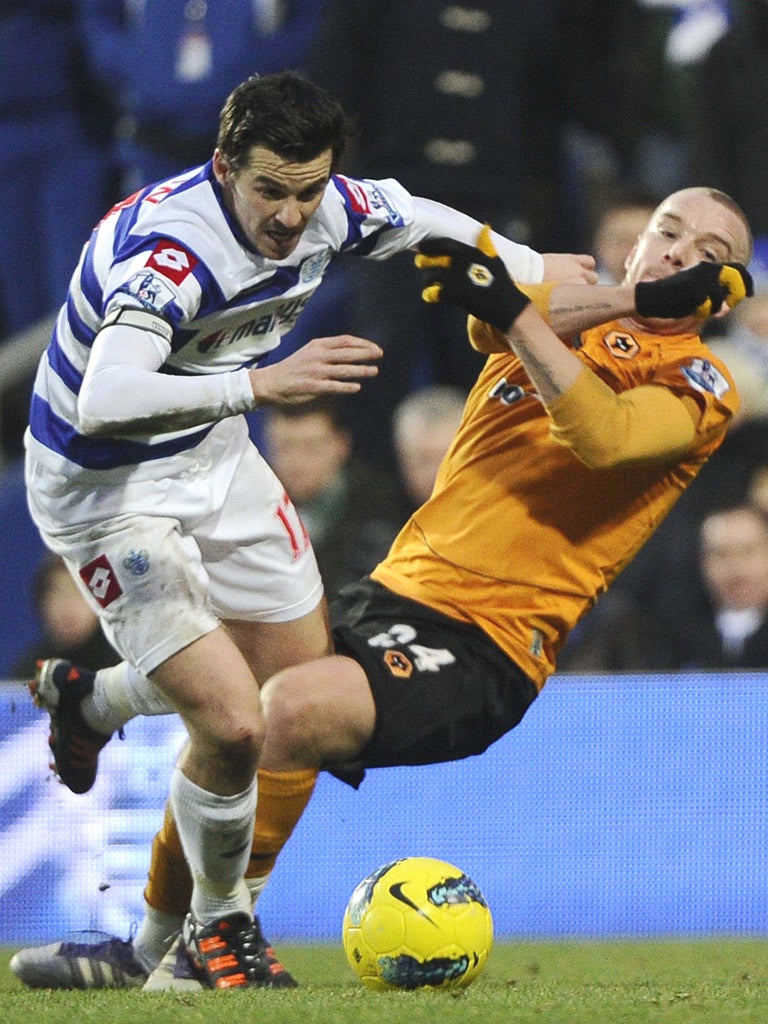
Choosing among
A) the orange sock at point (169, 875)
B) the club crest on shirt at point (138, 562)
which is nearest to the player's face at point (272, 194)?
the club crest on shirt at point (138, 562)

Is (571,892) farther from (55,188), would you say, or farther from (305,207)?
(55,188)

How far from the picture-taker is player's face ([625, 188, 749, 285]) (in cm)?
464

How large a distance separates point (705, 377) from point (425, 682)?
103 centimetres

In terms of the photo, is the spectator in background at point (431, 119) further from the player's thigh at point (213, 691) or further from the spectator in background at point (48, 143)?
the player's thigh at point (213, 691)

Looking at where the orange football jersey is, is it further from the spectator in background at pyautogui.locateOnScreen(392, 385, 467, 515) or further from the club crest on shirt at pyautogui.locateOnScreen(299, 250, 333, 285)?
the spectator in background at pyautogui.locateOnScreen(392, 385, 467, 515)

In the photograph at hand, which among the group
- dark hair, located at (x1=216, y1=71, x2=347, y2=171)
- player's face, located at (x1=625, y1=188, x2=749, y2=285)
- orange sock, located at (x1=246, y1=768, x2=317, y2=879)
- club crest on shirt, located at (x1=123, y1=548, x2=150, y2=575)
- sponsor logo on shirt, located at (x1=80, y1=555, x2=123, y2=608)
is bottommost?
orange sock, located at (x1=246, y1=768, x2=317, y2=879)

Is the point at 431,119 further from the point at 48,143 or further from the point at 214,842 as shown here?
the point at 214,842

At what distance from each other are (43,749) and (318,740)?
90.4 inches

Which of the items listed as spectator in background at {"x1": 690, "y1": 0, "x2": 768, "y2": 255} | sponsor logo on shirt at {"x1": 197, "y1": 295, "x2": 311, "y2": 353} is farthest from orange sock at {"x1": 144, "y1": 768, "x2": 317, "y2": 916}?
spectator in background at {"x1": 690, "y1": 0, "x2": 768, "y2": 255}

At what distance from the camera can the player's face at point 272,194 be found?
157 inches

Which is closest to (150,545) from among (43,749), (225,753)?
(225,753)

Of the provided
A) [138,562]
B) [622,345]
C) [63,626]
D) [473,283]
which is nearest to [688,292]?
[622,345]

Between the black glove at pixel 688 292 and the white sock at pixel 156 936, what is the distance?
6.11 ft

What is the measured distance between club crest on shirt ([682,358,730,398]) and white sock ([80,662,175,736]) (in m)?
1.54
